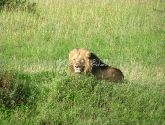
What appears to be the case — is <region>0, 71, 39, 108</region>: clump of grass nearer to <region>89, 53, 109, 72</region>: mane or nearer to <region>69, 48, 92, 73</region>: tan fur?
<region>69, 48, 92, 73</region>: tan fur

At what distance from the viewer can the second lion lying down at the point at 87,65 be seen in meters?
8.99

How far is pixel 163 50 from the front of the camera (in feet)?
41.9

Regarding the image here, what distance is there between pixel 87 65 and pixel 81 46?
3.82 m

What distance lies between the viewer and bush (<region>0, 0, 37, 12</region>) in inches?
597

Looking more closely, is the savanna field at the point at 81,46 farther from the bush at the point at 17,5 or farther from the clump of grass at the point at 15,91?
the bush at the point at 17,5

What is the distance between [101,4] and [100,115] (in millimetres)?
8792

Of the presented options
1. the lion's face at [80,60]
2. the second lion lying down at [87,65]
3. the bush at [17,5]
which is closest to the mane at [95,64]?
the second lion lying down at [87,65]

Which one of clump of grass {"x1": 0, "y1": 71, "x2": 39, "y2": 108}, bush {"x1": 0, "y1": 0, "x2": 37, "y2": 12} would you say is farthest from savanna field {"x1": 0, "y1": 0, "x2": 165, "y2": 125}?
bush {"x1": 0, "y1": 0, "x2": 37, "y2": 12}

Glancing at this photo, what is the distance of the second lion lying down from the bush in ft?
21.1

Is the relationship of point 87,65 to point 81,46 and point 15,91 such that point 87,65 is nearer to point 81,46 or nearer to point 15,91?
point 15,91

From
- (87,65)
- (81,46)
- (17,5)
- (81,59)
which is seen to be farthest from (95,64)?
(17,5)

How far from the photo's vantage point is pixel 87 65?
903 centimetres

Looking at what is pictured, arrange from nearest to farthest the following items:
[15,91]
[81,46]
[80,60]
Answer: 1. [15,91]
2. [80,60]
3. [81,46]

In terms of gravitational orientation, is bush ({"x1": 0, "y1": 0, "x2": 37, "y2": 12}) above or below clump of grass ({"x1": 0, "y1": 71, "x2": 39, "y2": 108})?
above
